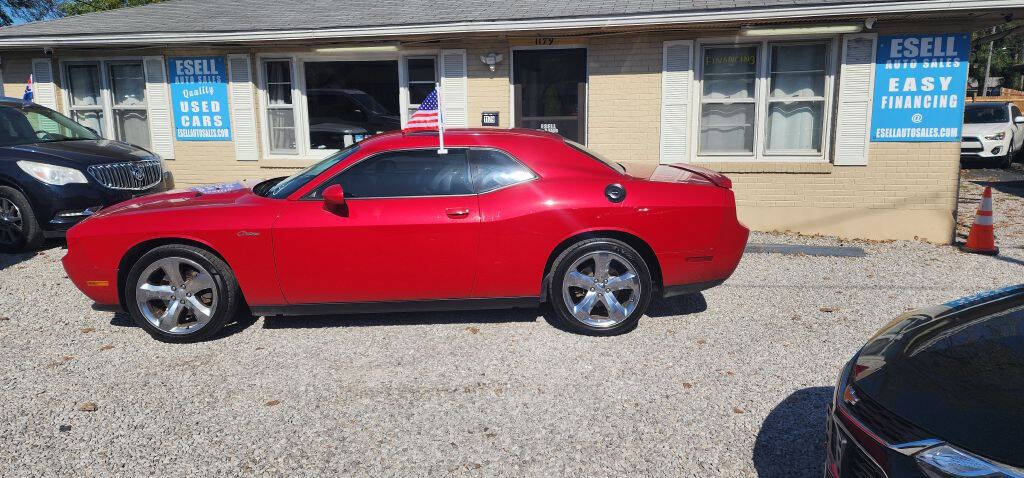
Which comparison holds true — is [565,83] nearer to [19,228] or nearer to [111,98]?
[19,228]

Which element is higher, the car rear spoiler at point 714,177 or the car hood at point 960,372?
the car rear spoiler at point 714,177

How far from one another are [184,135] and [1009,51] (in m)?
58.9

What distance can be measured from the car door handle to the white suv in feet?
53.4

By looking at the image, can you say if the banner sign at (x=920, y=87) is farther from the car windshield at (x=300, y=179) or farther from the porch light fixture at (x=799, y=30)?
the car windshield at (x=300, y=179)

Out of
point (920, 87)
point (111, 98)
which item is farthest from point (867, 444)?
point (111, 98)

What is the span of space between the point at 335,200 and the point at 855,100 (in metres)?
6.64

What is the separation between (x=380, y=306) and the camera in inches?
200

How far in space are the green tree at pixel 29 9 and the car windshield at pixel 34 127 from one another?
30504 millimetres

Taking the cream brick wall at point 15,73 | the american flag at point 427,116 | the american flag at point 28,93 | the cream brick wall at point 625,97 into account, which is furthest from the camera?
the cream brick wall at point 15,73

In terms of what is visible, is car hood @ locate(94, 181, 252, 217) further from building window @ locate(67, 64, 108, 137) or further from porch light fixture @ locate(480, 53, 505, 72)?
building window @ locate(67, 64, 108, 137)

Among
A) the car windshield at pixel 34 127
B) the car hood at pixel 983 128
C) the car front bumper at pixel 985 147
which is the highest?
the car windshield at pixel 34 127

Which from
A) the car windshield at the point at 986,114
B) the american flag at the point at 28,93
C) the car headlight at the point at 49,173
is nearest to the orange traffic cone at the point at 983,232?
the car headlight at the point at 49,173

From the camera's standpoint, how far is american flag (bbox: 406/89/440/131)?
5.73 m

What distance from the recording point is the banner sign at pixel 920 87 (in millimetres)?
8148
